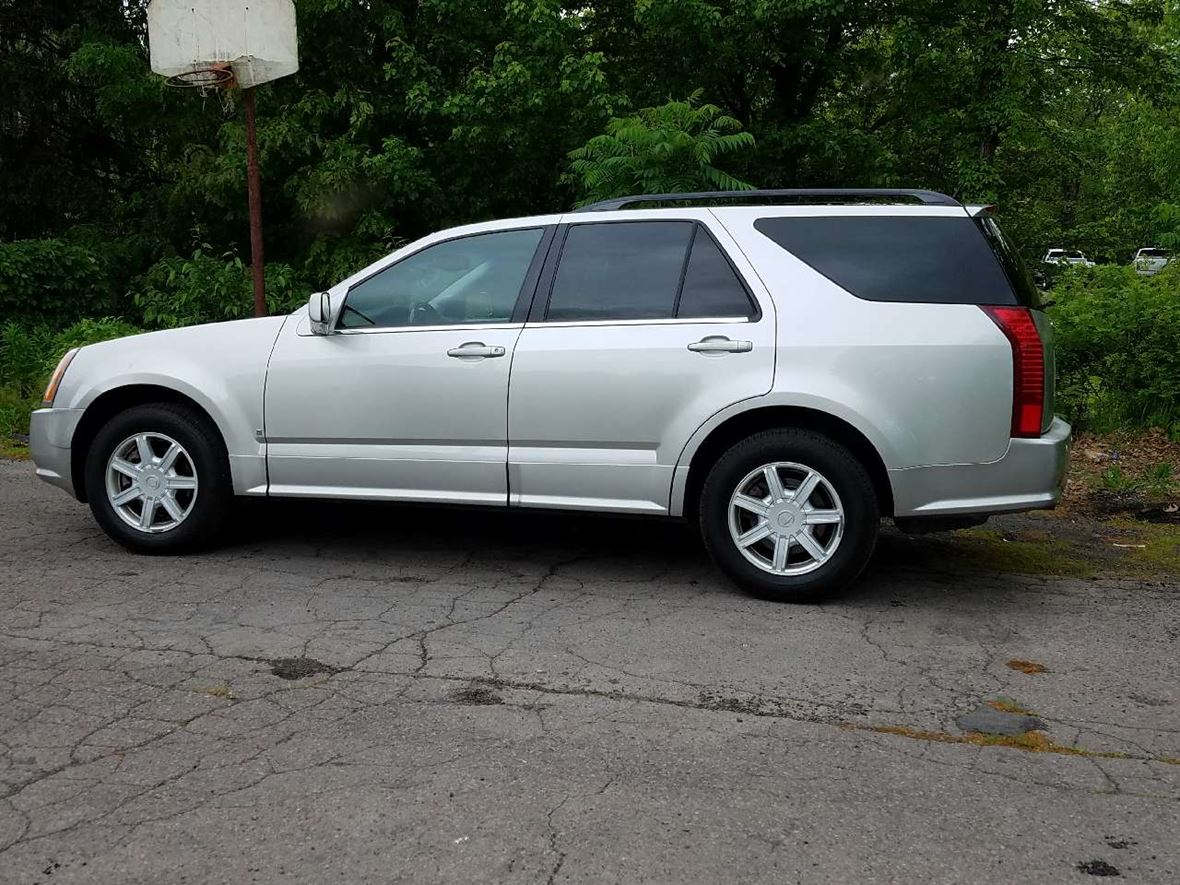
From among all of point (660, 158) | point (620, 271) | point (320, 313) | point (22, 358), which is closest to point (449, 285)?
point (320, 313)

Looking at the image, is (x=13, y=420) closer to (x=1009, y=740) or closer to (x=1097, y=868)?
(x=1009, y=740)

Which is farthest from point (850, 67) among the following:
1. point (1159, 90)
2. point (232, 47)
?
point (232, 47)

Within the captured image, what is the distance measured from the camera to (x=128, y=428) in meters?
6.14

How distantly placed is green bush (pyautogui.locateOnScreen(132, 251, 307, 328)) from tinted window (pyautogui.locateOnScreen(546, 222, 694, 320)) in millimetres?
8783

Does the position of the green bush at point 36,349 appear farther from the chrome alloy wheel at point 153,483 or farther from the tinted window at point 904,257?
the tinted window at point 904,257

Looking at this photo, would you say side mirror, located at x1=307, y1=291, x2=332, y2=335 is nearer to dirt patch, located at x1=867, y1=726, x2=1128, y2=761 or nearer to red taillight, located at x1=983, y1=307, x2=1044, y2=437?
red taillight, located at x1=983, y1=307, x2=1044, y2=437

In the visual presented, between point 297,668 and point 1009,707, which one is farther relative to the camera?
point 297,668

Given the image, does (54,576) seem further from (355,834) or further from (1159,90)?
(1159,90)

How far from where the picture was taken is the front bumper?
6250mm

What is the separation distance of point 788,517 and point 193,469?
310 cm

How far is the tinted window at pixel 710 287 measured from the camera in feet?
17.8

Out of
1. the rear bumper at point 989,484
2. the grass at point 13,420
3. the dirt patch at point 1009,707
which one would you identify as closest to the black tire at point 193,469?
the rear bumper at point 989,484

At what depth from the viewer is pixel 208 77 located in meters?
9.91

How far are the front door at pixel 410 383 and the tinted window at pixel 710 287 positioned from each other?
2.69ft
